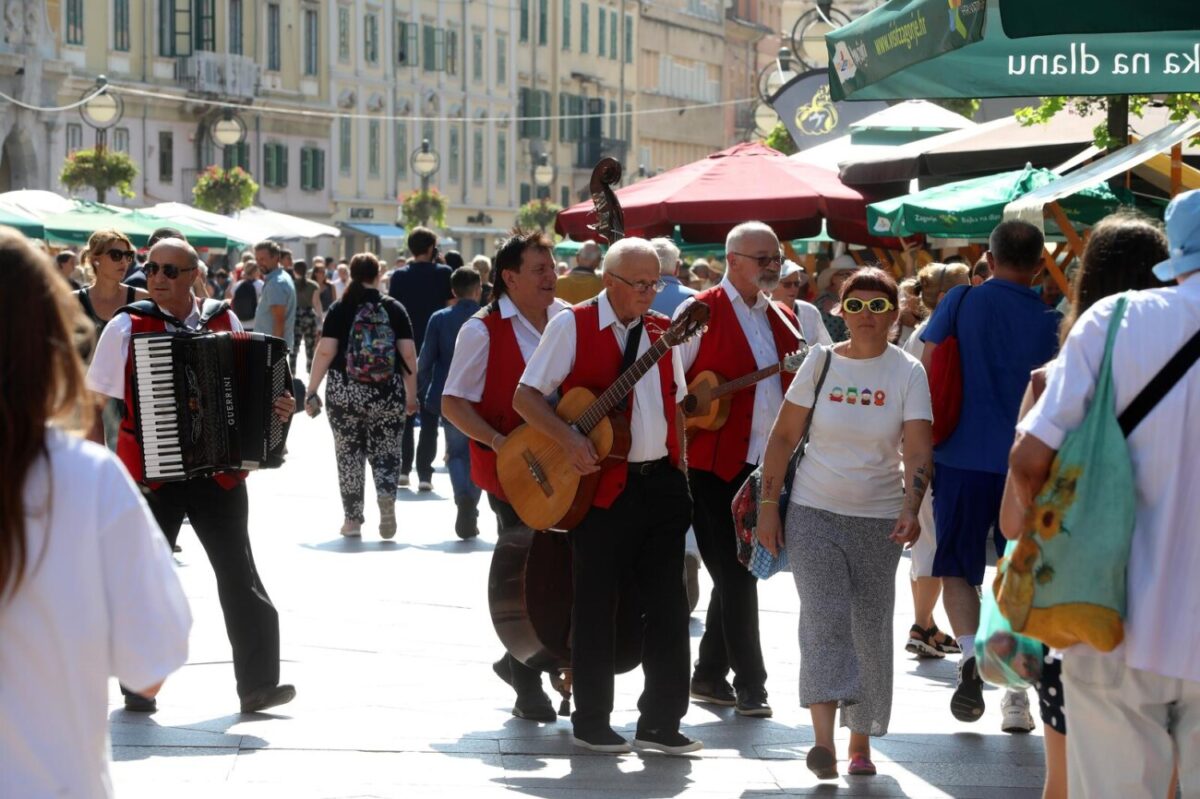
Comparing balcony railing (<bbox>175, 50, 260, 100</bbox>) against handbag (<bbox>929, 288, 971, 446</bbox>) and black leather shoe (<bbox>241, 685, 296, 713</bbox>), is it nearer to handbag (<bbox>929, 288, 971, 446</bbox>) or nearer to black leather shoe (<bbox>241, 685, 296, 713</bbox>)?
black leather shoe (<bbox>241, 685, 296, 713</bbox>)

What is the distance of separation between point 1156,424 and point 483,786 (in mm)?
3105

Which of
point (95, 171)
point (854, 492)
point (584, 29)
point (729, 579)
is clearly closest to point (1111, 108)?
point (729, 579)

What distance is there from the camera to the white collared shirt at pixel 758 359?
8.29 metres

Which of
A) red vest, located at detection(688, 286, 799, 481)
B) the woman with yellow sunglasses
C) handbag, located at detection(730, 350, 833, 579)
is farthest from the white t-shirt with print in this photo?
red vest, located at detection(688, 286, 799, 481)

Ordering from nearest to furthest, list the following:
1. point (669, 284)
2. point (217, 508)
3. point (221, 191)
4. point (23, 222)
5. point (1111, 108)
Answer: point (217, 508) < point (1111, 108) < point (669, 284) < point (23, 222) < point (221, 191)

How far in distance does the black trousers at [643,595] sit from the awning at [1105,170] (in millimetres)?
2273

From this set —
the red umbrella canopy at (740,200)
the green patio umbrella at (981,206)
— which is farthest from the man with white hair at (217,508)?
the red umbrella canopy at (740,200)

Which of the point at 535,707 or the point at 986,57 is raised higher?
the point at 986,57

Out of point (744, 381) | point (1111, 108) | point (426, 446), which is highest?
point (1111, 108)

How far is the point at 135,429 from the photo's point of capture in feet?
25.5

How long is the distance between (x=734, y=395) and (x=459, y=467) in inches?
252

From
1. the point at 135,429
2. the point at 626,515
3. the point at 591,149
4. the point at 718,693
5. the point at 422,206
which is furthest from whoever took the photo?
the point at 591,149

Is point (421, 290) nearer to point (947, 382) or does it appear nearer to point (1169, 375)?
point (947, 382)

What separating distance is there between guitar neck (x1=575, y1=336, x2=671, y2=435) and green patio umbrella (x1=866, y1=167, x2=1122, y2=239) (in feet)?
16.1
